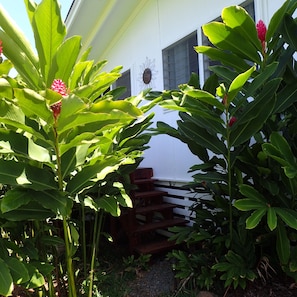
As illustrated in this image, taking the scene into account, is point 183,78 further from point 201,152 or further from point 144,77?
point 201,152

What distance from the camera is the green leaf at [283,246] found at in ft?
6.76

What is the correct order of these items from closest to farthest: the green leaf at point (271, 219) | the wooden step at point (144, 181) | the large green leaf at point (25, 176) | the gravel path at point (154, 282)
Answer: the large green leaf at point (25, 176)
the green leaf at point (271, 219)
the gravel path at point (154, 282)
the wooden step at point (144, 181)

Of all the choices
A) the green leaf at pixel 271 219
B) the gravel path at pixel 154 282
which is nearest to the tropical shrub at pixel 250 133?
the green leaf at pixel 271 219

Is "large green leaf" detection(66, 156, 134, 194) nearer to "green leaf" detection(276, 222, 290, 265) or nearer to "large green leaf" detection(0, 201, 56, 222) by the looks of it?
"large green leaf" detection(0, 201, 56, 222)

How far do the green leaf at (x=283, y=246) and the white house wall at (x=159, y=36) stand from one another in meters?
1.95

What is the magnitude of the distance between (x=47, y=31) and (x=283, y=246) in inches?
84.8

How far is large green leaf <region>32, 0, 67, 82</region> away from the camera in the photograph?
1.66 meters

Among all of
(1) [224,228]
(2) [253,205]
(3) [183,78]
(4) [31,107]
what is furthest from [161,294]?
(3) [183,78]

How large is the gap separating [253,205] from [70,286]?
1431 mm

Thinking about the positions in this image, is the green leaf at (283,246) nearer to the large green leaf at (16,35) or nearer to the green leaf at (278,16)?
the green leaf at (278,16)

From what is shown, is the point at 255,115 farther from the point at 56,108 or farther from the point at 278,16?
the point at 56,108

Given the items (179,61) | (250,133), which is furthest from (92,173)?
(179,61)

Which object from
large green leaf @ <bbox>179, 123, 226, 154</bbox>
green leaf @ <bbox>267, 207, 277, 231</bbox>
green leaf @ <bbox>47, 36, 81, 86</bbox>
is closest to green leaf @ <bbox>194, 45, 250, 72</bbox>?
large green leaf @ <bbox>179, 123, 226, 154</bbox>

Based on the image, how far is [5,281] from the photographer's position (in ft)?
5.08
